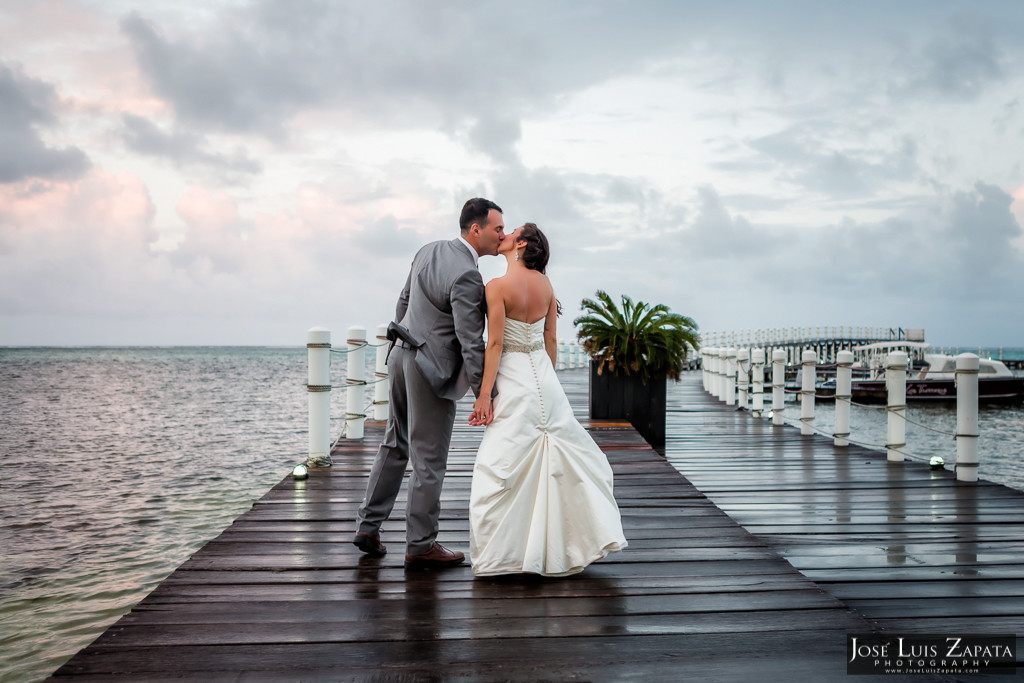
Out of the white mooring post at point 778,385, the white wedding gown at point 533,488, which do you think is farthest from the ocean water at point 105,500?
the white mooring post at point 778,385

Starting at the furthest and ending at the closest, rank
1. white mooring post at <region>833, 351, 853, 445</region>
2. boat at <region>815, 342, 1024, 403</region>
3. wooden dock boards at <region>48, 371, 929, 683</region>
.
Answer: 1. boat at <region>815, 342, 1024, 403</region>
2. white mooring post at <region>833, 351, 853, 445</region>
3. wooden dock boards at <region>48, 371, 929, 683</region>

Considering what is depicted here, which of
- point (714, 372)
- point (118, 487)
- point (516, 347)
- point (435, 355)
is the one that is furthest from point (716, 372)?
point (435, 355)

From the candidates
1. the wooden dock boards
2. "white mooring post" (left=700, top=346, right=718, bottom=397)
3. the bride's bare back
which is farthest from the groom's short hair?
"white mooring post" (left=700, top=346, right=718, bottom=397)

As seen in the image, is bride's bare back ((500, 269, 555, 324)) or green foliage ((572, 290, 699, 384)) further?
green foliage ((572, 290, 699, 384))

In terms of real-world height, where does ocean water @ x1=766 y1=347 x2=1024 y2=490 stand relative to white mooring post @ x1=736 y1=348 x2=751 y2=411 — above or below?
below

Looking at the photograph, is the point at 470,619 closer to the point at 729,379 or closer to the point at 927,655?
the point at 927,655

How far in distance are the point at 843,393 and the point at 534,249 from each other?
6.97m

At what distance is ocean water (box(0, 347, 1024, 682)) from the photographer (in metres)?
5.69

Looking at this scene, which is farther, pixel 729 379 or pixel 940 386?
pixel 940 386

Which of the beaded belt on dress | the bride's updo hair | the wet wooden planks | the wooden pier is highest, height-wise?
the bride's updo hair

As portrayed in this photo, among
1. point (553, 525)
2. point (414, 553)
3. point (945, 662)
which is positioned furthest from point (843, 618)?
point (414, 553)

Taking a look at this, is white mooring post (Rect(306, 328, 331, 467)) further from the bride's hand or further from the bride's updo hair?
the bride's updo hair

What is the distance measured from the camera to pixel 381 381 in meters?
9.54

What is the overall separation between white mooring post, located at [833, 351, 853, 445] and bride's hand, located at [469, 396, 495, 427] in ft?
21.7
